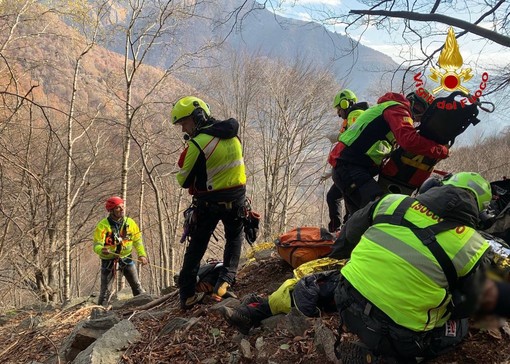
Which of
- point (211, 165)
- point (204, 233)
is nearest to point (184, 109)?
point (211, 165)

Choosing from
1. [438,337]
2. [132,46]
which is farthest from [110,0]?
[438,337]

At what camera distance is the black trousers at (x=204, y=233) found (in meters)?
4.30

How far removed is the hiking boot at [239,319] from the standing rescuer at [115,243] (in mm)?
3711

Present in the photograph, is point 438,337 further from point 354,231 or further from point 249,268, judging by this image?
point 249,268

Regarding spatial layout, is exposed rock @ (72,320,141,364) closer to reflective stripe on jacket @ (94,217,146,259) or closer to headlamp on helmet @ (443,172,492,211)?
reflective stripe on jacket @ (94,217,146,259)

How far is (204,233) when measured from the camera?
4371mm

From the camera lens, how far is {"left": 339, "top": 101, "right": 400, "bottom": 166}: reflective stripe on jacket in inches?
147

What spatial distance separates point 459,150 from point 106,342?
2567 cm

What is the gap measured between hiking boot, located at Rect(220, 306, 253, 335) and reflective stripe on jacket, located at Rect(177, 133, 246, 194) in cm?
130

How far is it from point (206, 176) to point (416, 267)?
252cm

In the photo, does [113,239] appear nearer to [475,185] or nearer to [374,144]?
[374,144]

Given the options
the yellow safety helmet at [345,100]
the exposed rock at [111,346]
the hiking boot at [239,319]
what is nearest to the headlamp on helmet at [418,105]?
the yellow safety helmet at [345,100]

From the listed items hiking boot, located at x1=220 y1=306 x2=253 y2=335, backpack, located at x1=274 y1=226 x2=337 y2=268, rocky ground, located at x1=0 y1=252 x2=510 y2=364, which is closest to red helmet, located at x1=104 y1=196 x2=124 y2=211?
rocky ground, located at x1=0 y1=252 x2=510 y2=364

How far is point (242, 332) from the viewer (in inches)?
141
